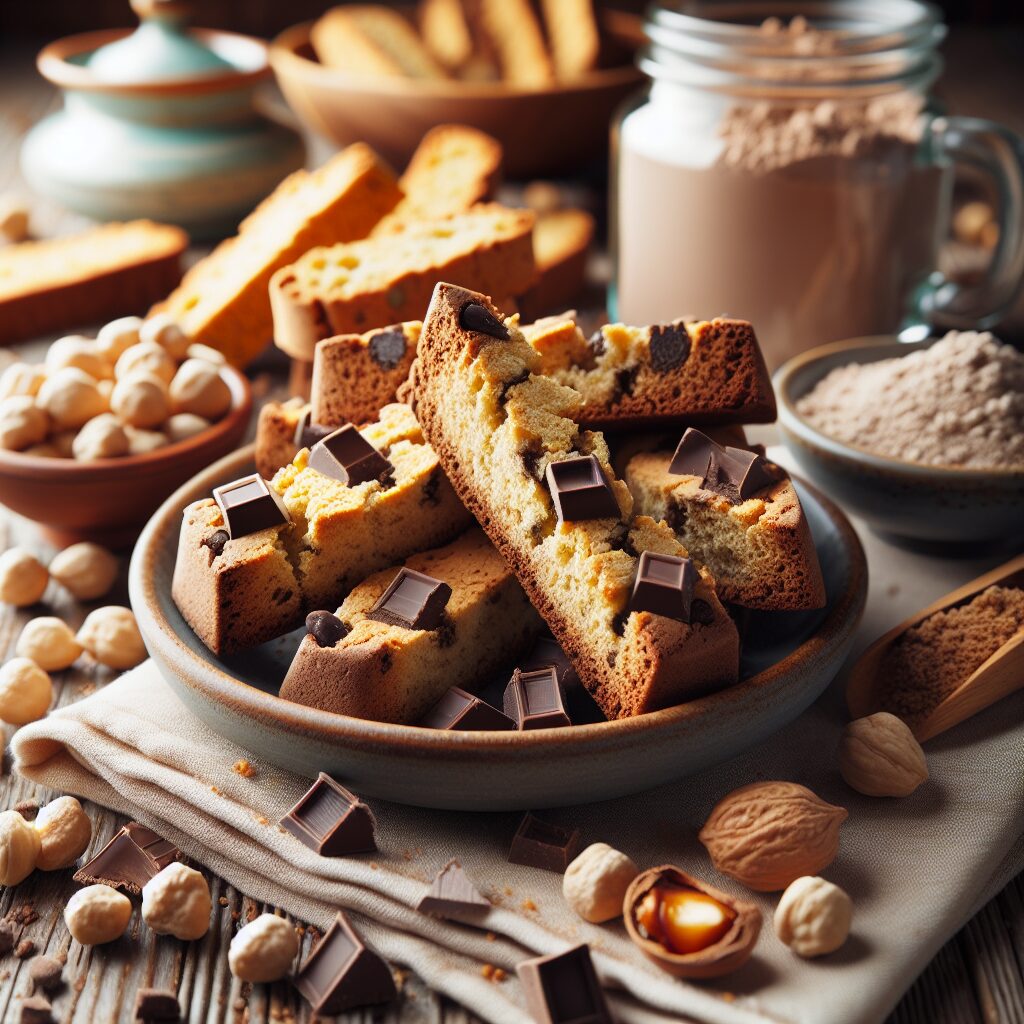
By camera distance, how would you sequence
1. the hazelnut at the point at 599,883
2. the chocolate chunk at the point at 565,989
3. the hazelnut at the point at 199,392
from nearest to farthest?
the chocolate chunk at the point at 565,989
the hazelnut at the point at 599,883
the hazelnut at the point at 199,392

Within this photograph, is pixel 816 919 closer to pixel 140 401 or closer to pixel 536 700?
pixel 536 700

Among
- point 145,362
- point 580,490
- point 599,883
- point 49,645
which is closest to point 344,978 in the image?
point 599,883

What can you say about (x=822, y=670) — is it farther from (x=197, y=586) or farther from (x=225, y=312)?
(x=225, y=312)

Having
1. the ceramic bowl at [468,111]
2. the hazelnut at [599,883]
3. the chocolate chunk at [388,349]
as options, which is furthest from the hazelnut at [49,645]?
the ceramic bowl at [468,111]

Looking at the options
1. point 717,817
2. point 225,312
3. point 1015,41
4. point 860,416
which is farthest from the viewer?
point 1015,41

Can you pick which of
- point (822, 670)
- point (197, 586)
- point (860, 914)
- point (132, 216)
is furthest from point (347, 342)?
point (132, 216)

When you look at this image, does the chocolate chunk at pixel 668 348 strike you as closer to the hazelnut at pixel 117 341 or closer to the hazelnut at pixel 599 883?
the hazelnut at pixel 599 883

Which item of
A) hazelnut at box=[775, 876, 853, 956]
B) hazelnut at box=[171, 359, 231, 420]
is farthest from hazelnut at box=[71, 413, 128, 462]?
hazelnut at box=[775, 876, 853, 956]

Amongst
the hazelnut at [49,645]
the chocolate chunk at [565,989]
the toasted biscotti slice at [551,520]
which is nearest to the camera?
the chocolate chunk at [565,989]

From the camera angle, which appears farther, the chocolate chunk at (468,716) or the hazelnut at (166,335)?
the hazelnut at (166,335)
